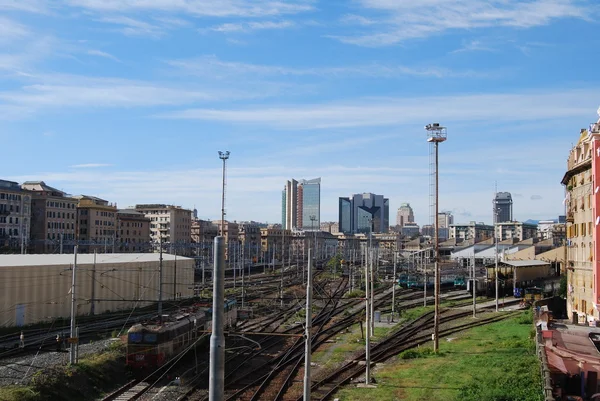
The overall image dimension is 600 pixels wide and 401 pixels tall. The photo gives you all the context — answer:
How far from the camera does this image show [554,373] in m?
21.1

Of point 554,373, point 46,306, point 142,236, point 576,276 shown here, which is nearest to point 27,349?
point 46,306

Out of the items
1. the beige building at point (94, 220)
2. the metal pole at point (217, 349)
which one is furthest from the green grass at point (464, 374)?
the beige building at point (94, 220)

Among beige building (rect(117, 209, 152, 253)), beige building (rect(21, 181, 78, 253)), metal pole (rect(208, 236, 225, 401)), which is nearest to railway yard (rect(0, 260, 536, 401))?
metal pole (rect(208, 236, 225, 401))

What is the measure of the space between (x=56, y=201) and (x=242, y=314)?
67190mm

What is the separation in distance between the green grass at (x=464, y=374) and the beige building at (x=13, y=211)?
241 feet

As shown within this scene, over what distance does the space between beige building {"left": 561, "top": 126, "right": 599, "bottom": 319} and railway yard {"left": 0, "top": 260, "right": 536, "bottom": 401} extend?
5.88 metres

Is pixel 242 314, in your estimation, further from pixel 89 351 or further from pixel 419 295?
pixel 419 295

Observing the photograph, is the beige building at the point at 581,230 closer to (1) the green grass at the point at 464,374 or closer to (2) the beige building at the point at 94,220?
(1) the green grass at the point at 464,374

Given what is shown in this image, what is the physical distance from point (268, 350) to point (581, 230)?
23142mm

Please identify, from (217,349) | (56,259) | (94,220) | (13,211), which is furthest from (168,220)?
(217,349)

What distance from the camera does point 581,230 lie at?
134 feet

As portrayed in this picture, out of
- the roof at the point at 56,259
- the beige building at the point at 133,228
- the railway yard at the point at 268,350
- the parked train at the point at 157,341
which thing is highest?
the beige building at the point at 133,228

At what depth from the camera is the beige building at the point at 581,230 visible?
3766 cm

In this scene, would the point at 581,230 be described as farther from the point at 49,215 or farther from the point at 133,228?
the point at 133,228
